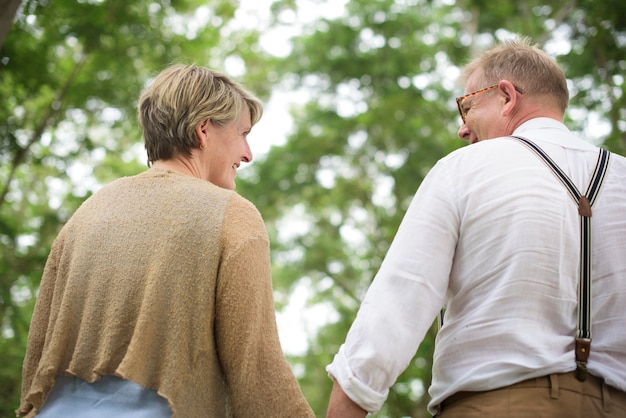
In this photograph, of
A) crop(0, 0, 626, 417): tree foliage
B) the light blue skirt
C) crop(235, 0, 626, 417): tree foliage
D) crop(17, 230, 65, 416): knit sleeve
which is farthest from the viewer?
crop(235, 0, 626, 417): tree foliage

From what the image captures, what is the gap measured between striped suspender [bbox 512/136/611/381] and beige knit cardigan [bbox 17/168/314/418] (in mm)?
776

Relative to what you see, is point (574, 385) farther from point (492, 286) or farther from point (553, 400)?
point (492, 286)

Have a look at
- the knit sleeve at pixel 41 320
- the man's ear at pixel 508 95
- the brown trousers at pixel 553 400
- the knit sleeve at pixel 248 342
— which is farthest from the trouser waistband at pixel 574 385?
the knit sleeve at pixel 41 320

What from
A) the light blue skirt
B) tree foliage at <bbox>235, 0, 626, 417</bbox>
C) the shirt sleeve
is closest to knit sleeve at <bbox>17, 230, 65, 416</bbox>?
the light blue skirt

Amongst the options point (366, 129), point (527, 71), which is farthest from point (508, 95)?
point (366, 129)

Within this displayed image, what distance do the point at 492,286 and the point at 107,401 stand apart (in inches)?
43.4

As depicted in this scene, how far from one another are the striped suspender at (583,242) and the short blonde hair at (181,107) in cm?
99

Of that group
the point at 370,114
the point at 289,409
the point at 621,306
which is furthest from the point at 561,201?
the point at 370,114

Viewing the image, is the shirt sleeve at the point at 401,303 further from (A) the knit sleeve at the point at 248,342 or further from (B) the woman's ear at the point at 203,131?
(B) the woman's ear at the point at 203,131

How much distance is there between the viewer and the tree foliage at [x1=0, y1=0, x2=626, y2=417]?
754 cm

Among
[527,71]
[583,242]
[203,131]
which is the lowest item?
[583,242]

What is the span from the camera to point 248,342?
1.95 metres

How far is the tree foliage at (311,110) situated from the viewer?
7.54 m

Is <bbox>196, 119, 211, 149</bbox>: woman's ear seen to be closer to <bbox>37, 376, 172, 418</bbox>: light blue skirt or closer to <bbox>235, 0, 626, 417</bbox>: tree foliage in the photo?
<bbox>37, 376, 172, 418</bbox>: light blue skirt
